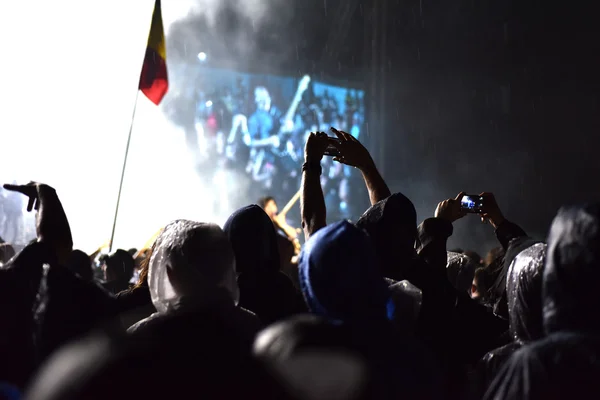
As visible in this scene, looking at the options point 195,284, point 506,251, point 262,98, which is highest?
point 262,98

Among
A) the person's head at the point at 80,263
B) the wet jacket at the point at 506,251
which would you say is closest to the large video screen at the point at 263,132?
the person's head at the point at 80,263

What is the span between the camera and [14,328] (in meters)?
1.76

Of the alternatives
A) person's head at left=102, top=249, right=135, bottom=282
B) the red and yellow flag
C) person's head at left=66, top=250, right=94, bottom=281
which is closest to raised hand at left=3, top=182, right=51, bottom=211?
person's head at left=66, top=250, right=94, bottom=281

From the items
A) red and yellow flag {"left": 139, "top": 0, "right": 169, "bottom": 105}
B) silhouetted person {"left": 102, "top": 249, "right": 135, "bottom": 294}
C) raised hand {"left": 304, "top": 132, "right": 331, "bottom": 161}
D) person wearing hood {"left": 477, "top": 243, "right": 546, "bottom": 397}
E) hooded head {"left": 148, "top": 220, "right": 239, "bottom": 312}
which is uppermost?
red and yellow flag {"left": 139, "top": 0, "right": 169, "bottom": 105}

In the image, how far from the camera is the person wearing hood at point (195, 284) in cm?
165

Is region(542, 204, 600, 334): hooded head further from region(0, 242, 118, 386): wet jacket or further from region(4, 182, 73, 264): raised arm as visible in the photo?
region(4, 182, 73, 264): raised arm

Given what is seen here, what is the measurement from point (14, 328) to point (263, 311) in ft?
2.76

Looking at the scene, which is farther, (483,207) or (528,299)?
(483,207)

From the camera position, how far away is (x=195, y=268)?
1.72 meters

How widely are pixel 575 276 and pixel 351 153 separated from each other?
152 centimetres

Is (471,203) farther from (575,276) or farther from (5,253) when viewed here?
(5,253)

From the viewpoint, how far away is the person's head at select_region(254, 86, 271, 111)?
1688 cm

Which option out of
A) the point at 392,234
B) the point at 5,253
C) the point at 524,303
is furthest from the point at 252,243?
the point at 5,253

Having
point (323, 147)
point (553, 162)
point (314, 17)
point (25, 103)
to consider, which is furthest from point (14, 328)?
point (314, 17)
